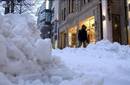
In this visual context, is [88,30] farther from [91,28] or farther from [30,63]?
[30,63]

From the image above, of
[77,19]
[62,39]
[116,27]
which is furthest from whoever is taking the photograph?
[62,39]

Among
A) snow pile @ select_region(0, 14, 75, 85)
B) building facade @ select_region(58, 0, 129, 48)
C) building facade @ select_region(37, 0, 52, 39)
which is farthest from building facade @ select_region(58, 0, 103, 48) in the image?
snow pile @ select_region(0, 14, 75, 85)

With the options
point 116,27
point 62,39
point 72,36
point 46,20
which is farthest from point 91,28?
point 46,20

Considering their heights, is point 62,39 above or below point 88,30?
below

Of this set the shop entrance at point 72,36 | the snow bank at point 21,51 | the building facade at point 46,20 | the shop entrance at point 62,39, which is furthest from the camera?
the building facade at point 46,20

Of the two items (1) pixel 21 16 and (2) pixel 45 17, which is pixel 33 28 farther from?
(2) pixel 45 17

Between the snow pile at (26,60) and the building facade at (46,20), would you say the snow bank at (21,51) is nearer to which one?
the snow pile at (26,60)

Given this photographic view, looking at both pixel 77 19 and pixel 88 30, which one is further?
pixel 77 19

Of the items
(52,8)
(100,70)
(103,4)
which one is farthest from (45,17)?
(100,70)

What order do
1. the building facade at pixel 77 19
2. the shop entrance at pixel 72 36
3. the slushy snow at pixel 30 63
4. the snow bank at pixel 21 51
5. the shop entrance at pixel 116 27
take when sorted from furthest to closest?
the shop entrance at pixel 72 36 < the building facade at pixel 77 19 < the shop entrance at pixel 116 27 < the snow bank at pixel 21 51 < the slushy snow at pixel 30 63

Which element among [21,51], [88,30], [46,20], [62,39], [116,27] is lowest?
[62,39]

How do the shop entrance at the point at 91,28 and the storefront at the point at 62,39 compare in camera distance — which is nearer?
the shop entrance at the point at 91,28

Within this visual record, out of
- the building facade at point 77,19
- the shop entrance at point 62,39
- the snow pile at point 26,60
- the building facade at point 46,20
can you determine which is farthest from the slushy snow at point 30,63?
the building facade at point 46,20

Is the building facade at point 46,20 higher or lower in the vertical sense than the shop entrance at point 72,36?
higher
